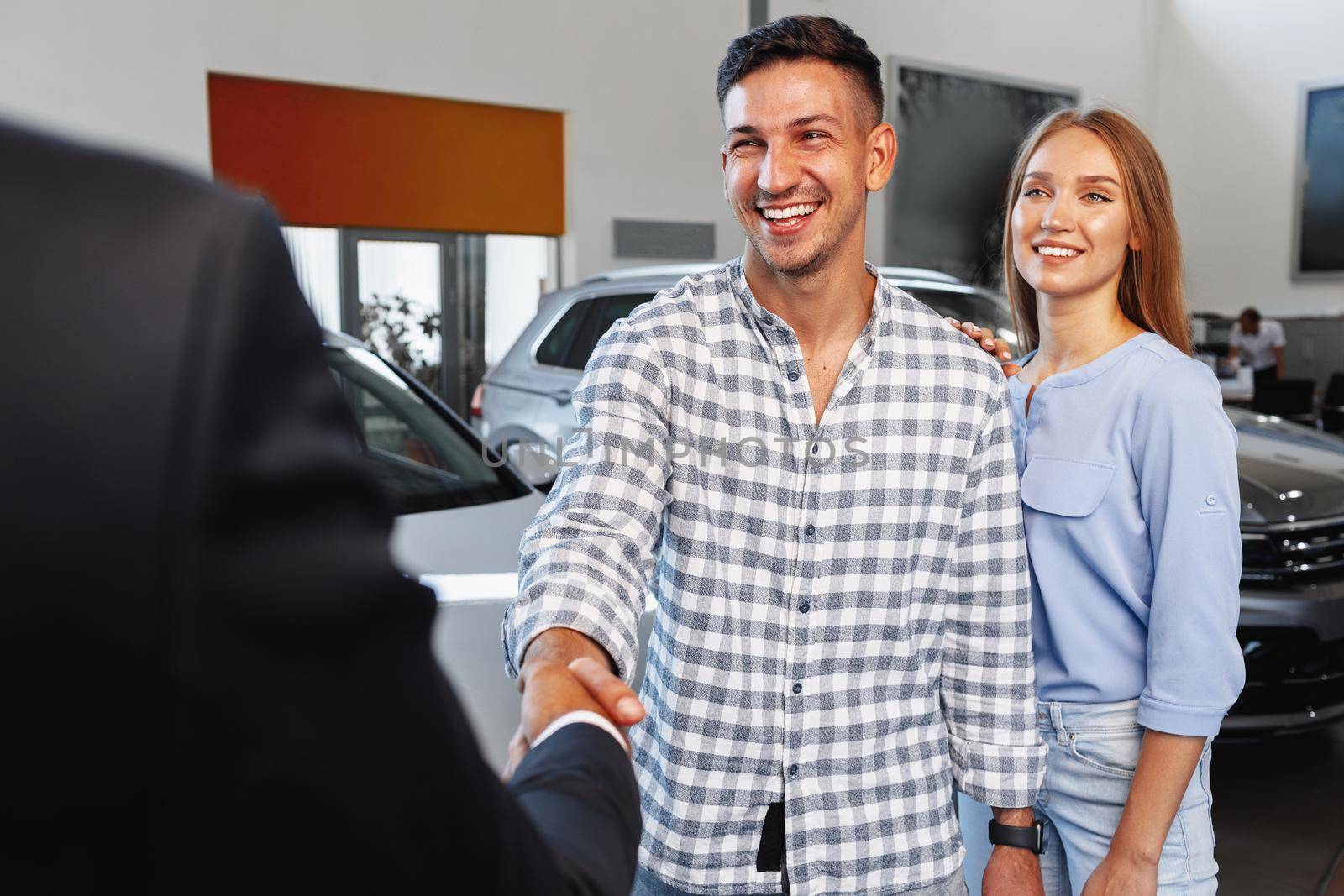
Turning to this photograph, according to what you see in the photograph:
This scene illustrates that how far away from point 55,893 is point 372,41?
8.32 m

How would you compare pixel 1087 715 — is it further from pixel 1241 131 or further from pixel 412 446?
pixel 1241 131

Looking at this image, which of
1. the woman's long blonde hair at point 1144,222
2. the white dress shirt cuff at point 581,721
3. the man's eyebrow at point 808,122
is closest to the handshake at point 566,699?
the white dress shirt cuff at point 581,721

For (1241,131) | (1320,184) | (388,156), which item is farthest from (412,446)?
(1241,131)

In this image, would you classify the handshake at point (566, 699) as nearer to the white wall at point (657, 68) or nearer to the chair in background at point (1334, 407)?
the white wall at point (657, 68)

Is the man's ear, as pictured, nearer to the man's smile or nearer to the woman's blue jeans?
the man's smile

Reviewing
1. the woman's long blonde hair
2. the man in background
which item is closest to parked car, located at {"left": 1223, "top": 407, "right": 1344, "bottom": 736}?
the woman's long blonde hair

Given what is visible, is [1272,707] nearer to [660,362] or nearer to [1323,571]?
[1323,571]

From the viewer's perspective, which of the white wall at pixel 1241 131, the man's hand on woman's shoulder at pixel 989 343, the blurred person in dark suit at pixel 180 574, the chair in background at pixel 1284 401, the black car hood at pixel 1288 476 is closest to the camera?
the blurred person in dark suit at pixel 180 574

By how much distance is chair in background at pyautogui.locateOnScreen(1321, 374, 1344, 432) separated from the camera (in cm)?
839

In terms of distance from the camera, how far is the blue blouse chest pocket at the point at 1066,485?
1464mm

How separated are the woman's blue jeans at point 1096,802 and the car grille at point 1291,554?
189cm

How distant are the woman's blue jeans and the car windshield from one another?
154 centimetres

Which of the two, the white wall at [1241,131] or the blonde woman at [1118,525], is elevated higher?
the white wall at [1241,131]

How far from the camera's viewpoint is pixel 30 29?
263 inches
